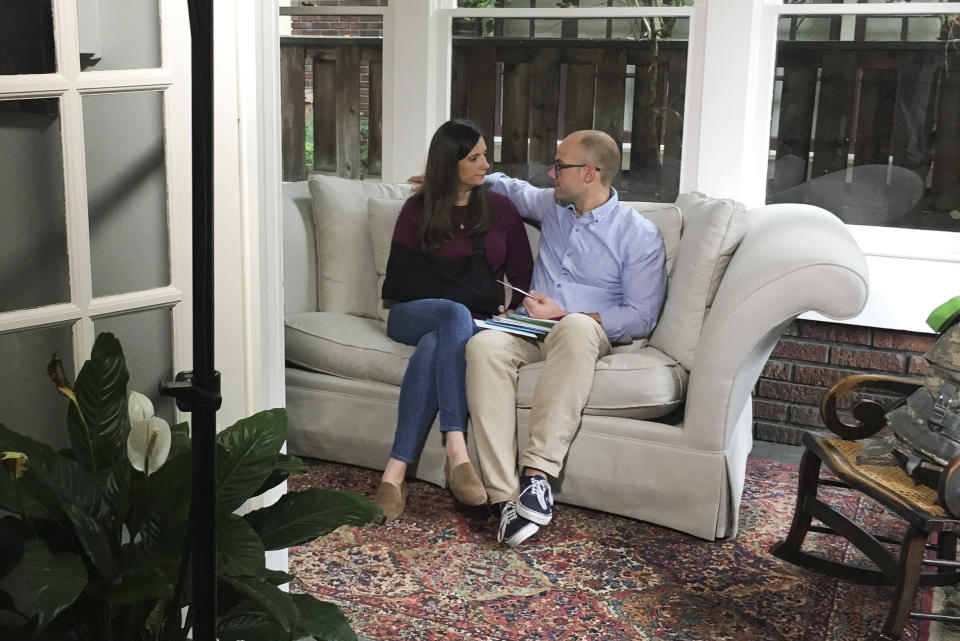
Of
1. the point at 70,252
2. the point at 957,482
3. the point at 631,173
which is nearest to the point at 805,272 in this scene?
the point at 957,482

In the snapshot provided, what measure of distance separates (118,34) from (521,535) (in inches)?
68.0

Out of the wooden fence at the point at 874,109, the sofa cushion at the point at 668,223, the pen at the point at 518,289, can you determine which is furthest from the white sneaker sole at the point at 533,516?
the wooden fence at the point at 874,109

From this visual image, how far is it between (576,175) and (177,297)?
67.7 inches

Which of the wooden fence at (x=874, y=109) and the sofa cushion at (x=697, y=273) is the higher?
the wooden fence at (x=874, y=109)

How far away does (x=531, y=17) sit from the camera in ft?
13.9

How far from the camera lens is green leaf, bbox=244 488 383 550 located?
1.74m

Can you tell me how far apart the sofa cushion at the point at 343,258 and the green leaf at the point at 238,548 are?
2166 millimetres

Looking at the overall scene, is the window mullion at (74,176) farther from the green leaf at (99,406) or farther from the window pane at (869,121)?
the window pane at (869,121)

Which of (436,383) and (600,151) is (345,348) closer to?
(436,383)

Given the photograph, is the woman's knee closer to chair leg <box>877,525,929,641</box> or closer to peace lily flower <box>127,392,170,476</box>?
chair leg <box>877,525,929,641</box>

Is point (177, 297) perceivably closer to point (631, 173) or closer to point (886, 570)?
point (886, 570)

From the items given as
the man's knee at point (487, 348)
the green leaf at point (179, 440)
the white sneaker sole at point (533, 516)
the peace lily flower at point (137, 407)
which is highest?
the peace lily flower at point (137, 407)

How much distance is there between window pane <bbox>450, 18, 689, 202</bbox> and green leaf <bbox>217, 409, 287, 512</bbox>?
2.71m

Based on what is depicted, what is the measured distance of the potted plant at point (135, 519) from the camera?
1546 mm
